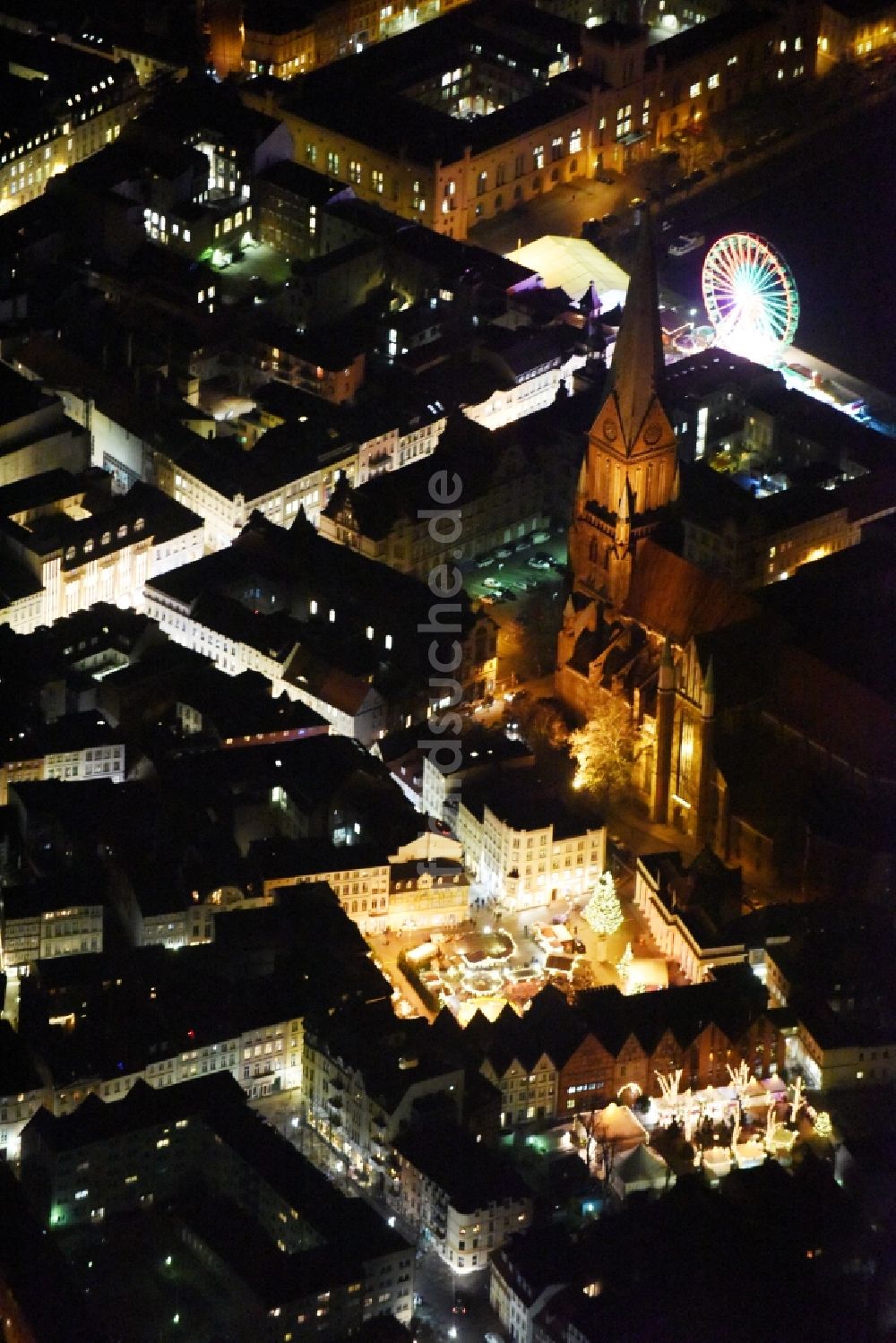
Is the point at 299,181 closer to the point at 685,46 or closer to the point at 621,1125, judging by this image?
the point at 685,46

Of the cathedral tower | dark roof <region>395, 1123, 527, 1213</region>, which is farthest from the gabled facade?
the cathedral tower

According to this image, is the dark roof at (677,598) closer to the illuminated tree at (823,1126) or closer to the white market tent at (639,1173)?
the illuminated tree at (823,1126)

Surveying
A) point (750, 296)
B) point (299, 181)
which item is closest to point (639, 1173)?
point (750, 296)

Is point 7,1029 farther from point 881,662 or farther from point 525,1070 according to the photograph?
point 881,662

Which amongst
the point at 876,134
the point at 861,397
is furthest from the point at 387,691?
the point at 876,134

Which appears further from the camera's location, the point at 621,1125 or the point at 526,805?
the point at 526,805

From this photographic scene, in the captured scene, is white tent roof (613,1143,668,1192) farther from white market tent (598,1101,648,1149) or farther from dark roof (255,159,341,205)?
dark roof (255,159,341,205)
